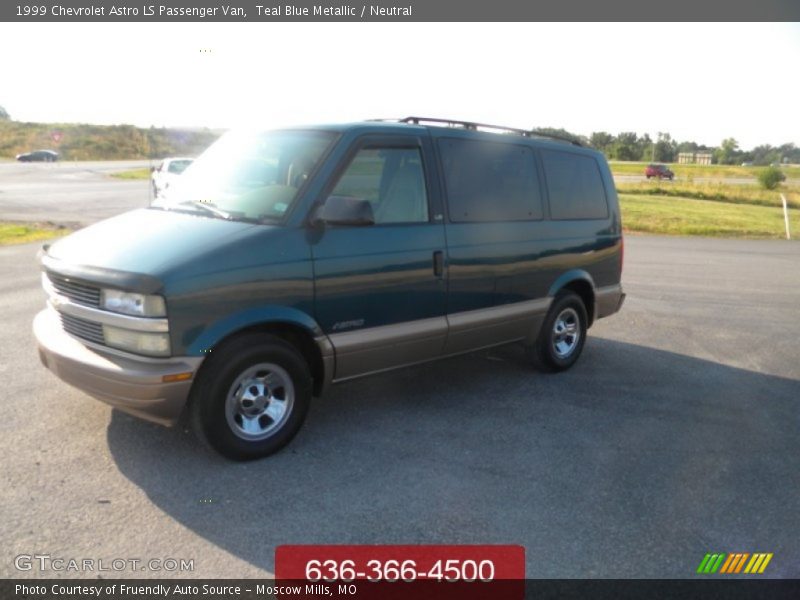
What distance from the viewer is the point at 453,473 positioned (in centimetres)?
420

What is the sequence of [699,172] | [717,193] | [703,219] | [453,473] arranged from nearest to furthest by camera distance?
[453,473]
[703,219]
[717,193]
[699,172]

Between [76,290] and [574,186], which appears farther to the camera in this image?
[574,186]

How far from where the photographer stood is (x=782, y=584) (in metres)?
3.24

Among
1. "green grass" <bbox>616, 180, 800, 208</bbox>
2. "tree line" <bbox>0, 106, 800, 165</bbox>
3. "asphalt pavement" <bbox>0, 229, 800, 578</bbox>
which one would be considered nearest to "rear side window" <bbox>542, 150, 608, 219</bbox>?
"asphalt pavement" <bbox>0, 229, 800, 578</bbox>

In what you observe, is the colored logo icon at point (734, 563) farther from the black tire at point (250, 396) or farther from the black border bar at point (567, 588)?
the black tire at point (250, 396)

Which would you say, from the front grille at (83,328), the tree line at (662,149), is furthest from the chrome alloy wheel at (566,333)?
the tree line at (662,149)

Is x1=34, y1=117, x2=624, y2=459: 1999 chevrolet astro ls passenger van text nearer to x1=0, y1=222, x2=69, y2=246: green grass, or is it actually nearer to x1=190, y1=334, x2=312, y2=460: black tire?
x1=190, y1=334, x2=312, y2=460: black tire

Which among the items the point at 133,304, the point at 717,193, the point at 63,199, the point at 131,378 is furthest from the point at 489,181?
the point at 717,193

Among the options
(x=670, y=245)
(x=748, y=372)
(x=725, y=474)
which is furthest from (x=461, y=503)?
(x=670, y=245)

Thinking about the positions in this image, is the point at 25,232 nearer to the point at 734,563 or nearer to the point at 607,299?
the point at 607,299

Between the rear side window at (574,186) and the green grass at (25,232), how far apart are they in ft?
38.1

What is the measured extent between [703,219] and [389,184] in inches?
897

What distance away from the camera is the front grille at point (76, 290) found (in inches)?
159

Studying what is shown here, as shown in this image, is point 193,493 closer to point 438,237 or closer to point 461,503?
point 461,503
